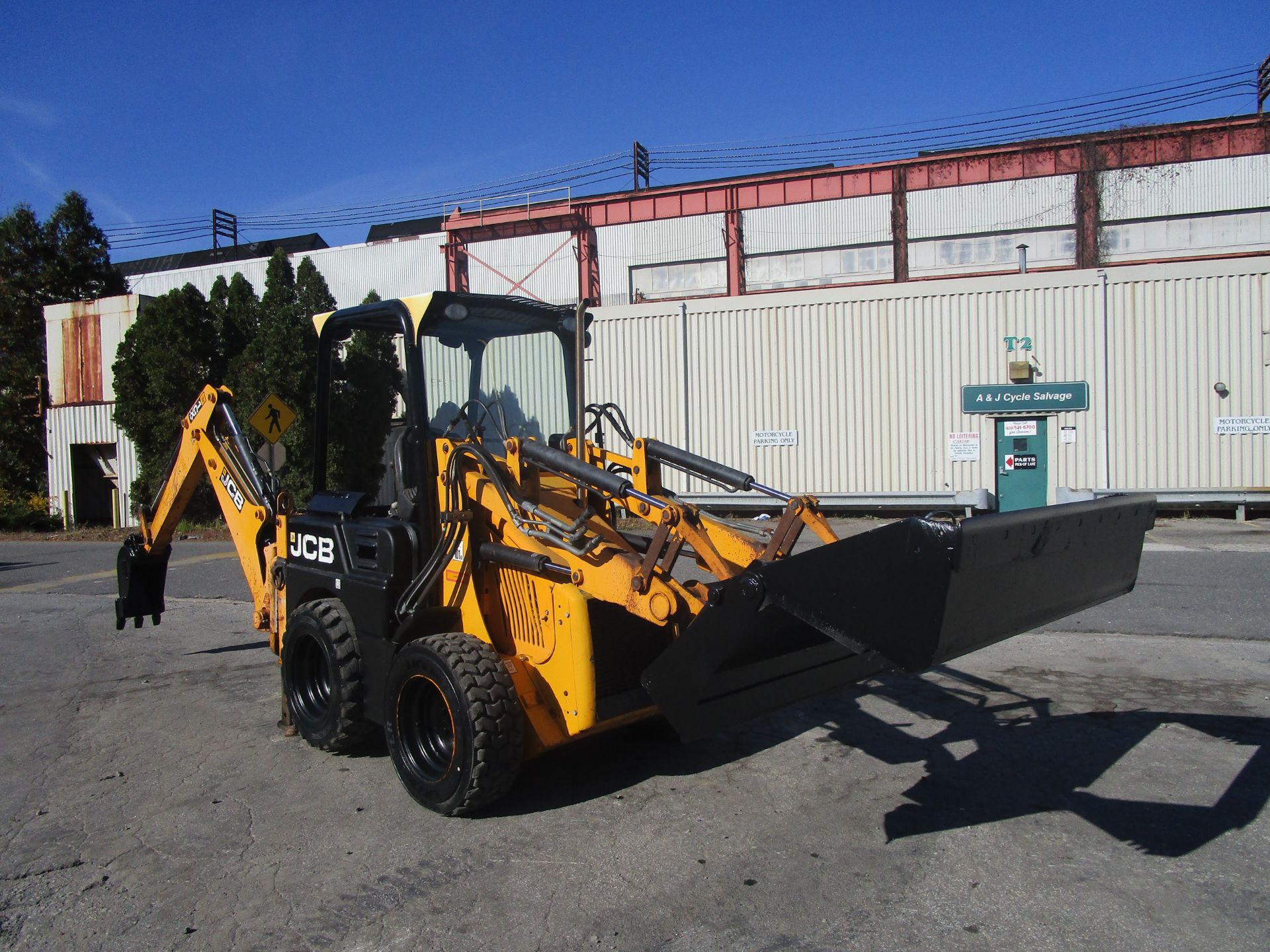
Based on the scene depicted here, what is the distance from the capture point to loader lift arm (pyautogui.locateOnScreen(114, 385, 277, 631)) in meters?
6.66

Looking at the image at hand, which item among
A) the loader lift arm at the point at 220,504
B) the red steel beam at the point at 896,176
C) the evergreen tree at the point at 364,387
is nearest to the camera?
the evergreen tree at the point at 364,387

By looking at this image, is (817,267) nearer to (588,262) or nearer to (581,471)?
(588,262)

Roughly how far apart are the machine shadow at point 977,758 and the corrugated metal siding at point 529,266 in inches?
997

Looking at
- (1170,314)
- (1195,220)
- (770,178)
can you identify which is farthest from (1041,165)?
(1170,314)

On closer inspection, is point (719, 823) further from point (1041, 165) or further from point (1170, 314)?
point (1041, 165)

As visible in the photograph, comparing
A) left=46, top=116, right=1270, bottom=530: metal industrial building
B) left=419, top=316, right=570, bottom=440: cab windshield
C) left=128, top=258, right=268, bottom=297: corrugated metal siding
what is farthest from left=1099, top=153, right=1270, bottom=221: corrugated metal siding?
left=128, top=258, right=268, bottom=297: corrugated metal siding

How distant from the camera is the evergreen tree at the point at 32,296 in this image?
26.8 metres

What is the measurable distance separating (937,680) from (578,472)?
3.69 metres

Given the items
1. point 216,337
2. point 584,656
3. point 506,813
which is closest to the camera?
point 584,656

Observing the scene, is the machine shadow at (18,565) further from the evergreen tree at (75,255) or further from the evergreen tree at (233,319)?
the evergreen tree at (75,255)

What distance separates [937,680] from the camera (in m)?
6.71

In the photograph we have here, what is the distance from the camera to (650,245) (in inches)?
1172

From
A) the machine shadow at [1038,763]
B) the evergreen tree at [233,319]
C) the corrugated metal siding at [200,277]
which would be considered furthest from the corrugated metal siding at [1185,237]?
the corrugated metal siding at [200,277]

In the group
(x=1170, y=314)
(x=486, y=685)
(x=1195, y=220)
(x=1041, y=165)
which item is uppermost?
(x=1041, y=165)
